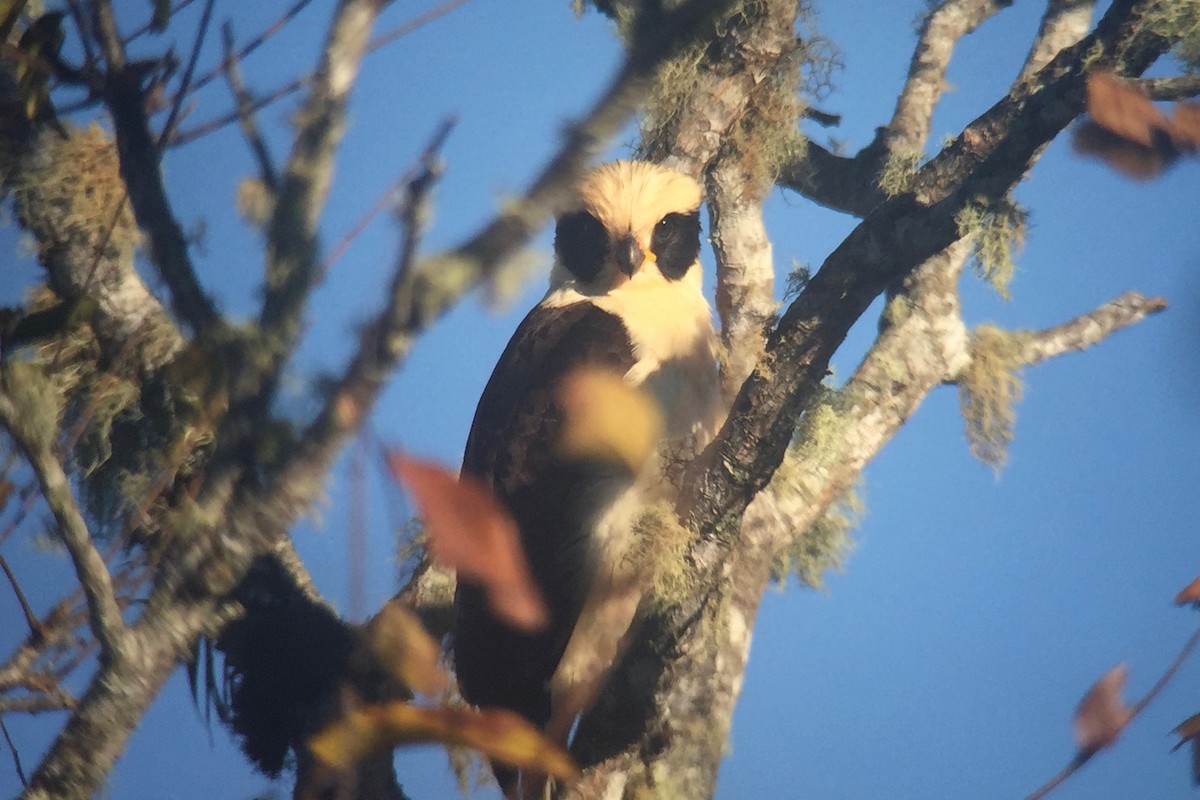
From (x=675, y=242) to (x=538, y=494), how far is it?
0.94 m

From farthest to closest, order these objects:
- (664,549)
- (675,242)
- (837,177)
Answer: (837,177)
(675,242)
(664,549)

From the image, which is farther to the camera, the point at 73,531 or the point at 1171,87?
the point at 1171,87

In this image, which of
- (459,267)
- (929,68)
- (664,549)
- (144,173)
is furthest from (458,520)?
(929,68)

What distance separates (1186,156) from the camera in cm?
175

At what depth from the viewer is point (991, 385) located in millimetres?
3283

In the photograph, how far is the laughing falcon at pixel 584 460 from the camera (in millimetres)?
2492

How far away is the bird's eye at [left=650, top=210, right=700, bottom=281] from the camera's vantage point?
3.01m

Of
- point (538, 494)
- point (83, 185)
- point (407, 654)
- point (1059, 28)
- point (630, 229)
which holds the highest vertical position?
point (1059, 28)

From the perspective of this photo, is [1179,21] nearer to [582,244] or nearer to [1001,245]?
[1001,245]

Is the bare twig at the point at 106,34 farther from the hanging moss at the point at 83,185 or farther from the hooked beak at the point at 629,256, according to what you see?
the hooked beak at the point at 629,256

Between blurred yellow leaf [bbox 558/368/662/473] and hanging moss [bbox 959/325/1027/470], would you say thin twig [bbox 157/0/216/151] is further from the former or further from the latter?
hanging moss [bbox 959/325/1027/470]

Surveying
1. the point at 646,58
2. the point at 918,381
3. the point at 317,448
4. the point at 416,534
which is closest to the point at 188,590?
the point at 317,448

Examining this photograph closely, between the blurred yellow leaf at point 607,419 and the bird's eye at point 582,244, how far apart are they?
1.81ft

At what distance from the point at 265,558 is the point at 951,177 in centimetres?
168
